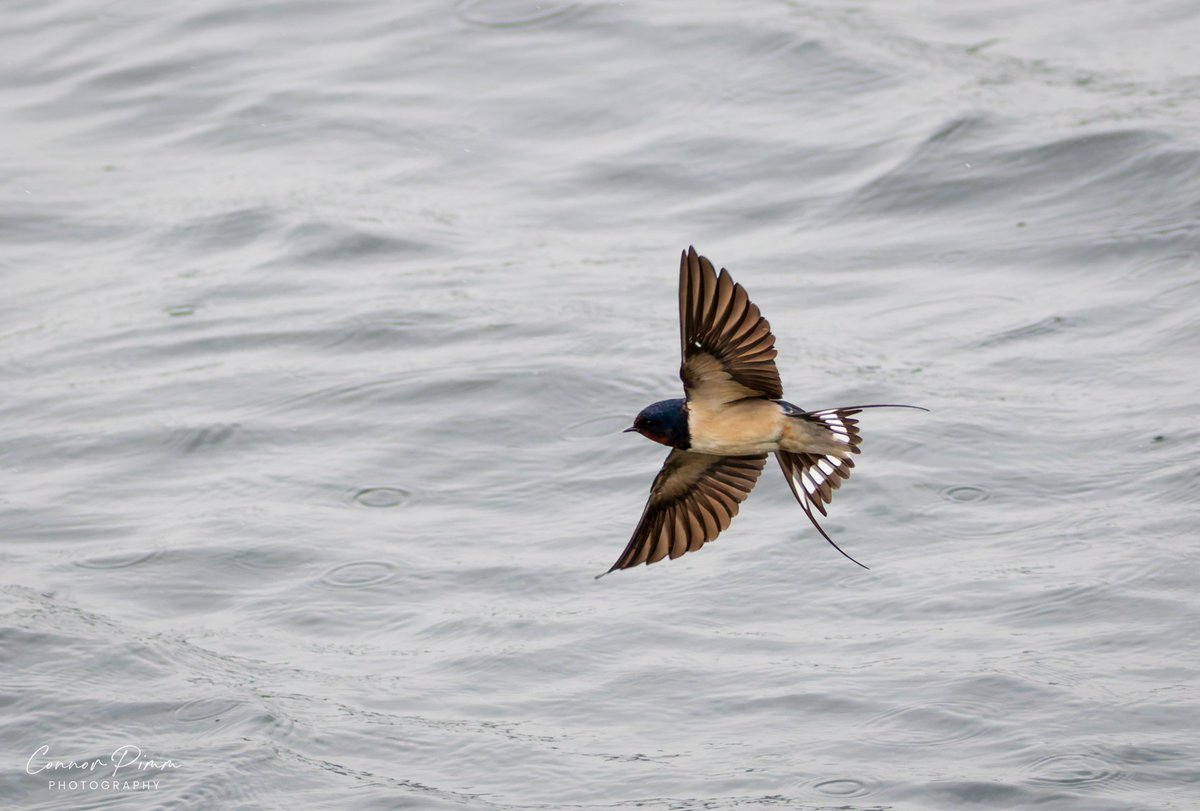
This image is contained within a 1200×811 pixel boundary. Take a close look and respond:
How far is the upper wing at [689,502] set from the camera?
663 centimetres

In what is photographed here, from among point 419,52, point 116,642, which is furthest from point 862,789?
point 419,52

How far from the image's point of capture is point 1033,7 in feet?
49.6

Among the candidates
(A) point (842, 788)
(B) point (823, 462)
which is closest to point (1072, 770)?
(A) point (842, 788)

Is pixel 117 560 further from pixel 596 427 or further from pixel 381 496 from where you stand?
pixel 596 427

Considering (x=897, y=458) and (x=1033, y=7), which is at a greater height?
(x=1033, y=7)

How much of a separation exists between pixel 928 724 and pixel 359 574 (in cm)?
298

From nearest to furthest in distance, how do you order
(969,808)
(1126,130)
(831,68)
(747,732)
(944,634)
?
(969,808), (747,732), (944,634), (1126,130), (831,68)

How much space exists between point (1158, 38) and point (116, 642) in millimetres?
8312

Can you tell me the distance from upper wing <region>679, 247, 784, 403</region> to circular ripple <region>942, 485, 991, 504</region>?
4897 mm

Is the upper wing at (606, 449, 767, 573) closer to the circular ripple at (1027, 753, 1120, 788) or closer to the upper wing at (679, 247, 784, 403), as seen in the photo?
the upper wing at (679, 247, 784, 403)

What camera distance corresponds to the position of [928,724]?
360 inches

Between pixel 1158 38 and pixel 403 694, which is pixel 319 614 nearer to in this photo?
pixel 403 694


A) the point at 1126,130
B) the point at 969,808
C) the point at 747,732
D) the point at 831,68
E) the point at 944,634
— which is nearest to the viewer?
the point at 969,808

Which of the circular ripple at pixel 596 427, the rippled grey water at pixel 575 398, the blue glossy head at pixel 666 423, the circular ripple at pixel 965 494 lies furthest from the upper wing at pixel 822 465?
the circular ripple at pixel 596 427
